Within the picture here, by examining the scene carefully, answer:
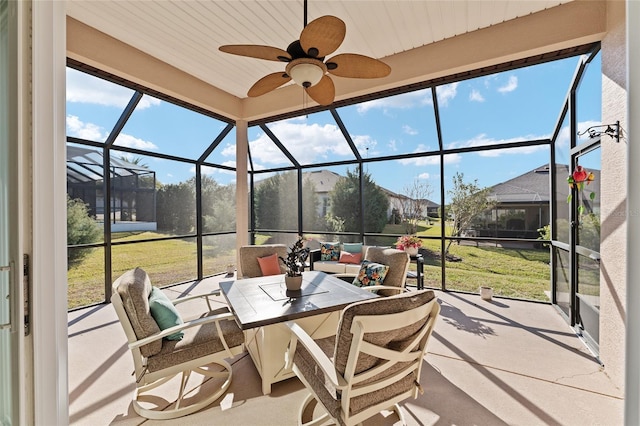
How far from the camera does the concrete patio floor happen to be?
190 cm

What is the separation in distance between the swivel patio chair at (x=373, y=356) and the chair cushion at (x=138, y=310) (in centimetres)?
109

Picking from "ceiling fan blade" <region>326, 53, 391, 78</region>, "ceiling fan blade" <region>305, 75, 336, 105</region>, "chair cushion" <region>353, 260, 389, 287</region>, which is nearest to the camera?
"ceiling fan blade" <region>326, 53, 391, 78</region>

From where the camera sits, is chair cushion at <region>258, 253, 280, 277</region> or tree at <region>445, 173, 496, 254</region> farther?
→ tree at <region>445, 173, 496, 254</region>

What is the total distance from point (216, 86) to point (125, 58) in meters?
1.30

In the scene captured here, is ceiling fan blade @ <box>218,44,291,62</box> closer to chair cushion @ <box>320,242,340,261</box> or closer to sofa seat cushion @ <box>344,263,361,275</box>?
sofa seat cushion @ <box>344,263,361,275</box>

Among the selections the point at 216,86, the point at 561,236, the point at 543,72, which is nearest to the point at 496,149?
the point at 543,72

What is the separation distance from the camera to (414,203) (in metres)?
4.88

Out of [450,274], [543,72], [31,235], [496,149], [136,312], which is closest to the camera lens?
[31,235]

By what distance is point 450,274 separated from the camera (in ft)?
15.2

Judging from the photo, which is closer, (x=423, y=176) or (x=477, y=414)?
(x=477, y=414)

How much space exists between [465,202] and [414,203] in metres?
0.79

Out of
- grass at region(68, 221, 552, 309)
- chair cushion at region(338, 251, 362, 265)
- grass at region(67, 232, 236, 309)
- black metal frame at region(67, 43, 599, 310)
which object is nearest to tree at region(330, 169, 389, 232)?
black metal frame at region(67, 43, 599, 310)

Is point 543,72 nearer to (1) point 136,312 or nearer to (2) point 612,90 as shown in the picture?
(2) point 612,90

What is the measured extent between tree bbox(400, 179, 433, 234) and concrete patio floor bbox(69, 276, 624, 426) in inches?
76.9
